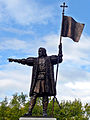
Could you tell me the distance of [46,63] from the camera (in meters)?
10.6

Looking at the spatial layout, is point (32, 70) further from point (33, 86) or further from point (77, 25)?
point (77, 25)

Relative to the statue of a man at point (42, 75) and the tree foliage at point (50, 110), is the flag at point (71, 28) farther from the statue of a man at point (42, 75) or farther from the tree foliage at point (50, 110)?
the tree foliage at point (50, 110)

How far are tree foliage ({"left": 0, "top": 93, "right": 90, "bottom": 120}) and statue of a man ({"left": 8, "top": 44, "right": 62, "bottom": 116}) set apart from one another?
762 inches

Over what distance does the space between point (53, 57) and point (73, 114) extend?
22108 mm

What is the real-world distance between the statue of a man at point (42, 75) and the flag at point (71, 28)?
911 millimetres

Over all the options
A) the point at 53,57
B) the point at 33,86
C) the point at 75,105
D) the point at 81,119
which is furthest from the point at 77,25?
the point at 75,105

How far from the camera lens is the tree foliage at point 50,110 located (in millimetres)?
30184

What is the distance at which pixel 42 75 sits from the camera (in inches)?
411

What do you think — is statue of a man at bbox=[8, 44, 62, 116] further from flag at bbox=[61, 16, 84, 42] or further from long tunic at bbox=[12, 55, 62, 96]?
flag at bbox=[61, 16, 84, 42]

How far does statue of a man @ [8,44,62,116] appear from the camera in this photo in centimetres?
1021

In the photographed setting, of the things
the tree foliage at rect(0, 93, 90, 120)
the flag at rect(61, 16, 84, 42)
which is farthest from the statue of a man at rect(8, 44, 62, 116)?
the tree foliage at rect(0, 93, 90, 120)

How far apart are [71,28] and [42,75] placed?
249 centimetres

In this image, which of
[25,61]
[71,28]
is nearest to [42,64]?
[25,61]

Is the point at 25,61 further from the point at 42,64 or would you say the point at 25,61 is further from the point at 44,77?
the point at 44,77
